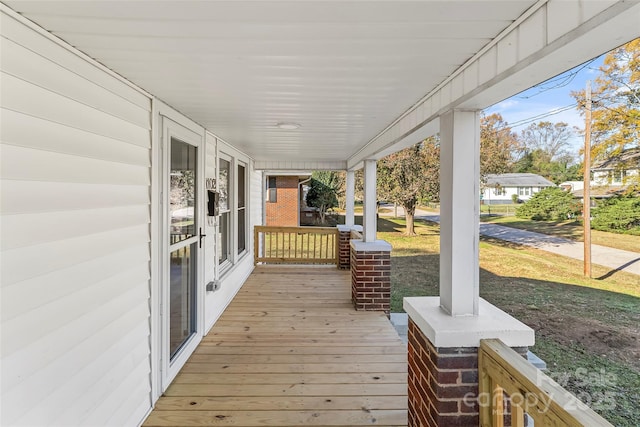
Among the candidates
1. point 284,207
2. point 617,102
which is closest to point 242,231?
point 617,102

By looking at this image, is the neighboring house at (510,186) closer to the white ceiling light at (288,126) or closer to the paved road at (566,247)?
the paved road at (566,247)

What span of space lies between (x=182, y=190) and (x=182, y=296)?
1.02 metres

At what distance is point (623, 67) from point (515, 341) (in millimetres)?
3597

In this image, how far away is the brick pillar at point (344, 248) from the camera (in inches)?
266

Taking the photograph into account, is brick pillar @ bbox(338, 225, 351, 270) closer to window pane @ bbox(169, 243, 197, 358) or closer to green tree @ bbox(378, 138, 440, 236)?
window pane @ bbox(169, 243, 197, 358)

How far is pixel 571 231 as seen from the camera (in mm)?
9273

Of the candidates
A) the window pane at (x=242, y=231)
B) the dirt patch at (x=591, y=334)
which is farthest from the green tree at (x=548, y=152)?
the window pane at (x=242, y=231)

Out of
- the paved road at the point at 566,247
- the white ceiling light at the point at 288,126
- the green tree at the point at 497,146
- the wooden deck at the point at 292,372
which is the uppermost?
the green tree at the point at 497,146

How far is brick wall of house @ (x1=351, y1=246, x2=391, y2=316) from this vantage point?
173 inches

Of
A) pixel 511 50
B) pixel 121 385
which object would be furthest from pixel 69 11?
pixel 121 385

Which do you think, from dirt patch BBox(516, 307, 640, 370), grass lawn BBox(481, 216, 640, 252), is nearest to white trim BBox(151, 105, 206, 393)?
dirt patch BBox(516, 307, 640, 370)

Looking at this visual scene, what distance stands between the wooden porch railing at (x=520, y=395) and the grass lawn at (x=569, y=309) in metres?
2.83

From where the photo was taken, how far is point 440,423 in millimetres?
1638

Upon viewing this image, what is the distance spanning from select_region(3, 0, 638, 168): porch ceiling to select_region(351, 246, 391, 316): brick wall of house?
2.40 m
